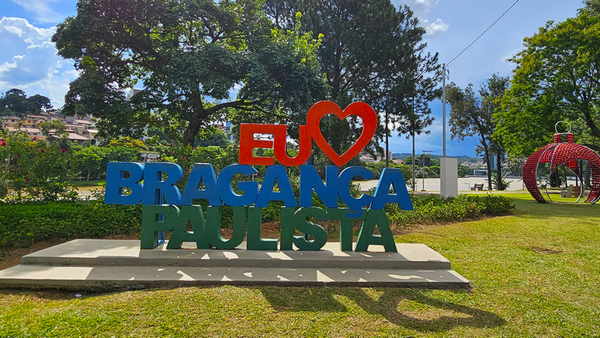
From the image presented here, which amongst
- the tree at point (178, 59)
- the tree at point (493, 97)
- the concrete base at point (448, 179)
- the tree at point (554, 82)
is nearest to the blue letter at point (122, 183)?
the tree at point (178, 59)

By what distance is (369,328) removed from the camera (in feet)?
12.3

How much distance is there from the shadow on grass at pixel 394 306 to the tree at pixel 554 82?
19384mm

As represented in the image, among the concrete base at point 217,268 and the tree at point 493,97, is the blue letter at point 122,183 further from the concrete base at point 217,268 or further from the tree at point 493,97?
the tree at point 493,97

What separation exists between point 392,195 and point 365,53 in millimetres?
16258

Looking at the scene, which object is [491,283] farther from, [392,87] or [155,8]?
[392,87]

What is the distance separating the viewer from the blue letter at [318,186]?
640 cm

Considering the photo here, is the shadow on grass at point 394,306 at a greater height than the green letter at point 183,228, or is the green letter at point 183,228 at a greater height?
the green letter at point 183,228

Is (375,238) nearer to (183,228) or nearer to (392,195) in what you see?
(392,195)

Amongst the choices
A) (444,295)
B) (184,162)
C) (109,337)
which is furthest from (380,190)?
(184,162)

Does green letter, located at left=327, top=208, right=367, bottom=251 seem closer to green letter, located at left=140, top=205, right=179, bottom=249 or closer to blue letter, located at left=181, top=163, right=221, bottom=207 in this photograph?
blue letter, located at left=181, top=163, right=221, bottom=207

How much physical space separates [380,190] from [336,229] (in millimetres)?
3061

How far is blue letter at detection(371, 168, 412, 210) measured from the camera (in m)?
6.38

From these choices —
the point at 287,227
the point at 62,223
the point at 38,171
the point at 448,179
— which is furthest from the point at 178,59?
the point at 448,179

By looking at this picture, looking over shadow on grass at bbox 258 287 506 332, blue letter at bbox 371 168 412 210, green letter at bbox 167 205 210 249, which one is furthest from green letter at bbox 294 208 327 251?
green letter at bbox 167 205 210 249
